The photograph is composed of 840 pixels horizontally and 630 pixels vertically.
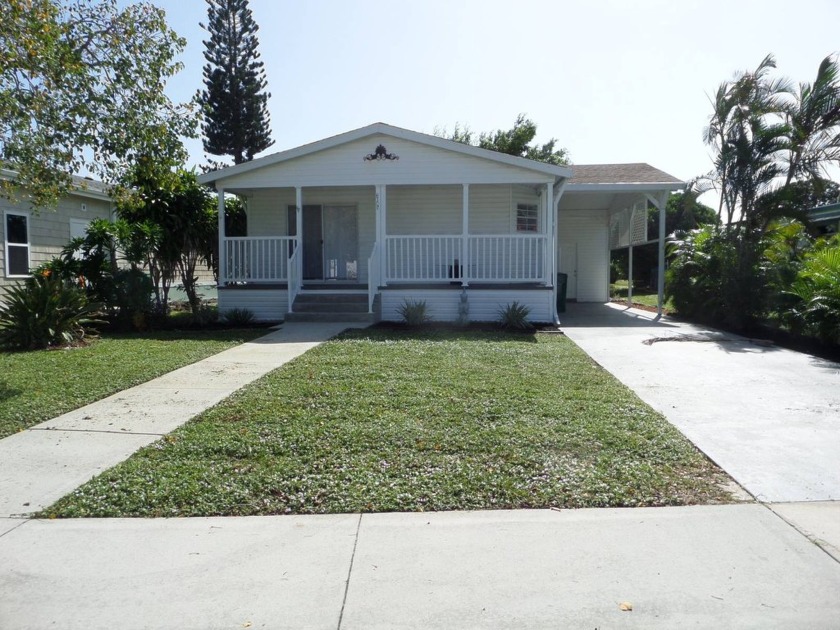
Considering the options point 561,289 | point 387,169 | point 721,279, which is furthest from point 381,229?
point 721,279

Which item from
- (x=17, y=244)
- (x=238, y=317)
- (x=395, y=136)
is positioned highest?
(x=395, y=136)

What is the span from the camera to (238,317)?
14.3 m

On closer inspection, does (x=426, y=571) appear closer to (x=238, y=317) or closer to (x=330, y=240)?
(x=238, y=317)

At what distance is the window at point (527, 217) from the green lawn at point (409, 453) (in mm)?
9729

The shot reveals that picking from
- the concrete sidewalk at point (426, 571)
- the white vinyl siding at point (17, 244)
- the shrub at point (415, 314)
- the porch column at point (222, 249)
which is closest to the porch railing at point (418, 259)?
the shrub at point (415, 314)

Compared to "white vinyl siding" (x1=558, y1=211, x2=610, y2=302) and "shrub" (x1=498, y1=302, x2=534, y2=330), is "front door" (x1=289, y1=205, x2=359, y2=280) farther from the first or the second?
"white vinyl siding" (x1=558, y1=211, x2=610, y2=302)

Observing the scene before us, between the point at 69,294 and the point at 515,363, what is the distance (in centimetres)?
772

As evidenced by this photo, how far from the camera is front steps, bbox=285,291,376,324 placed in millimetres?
13867

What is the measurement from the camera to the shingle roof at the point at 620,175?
16297 millimetres

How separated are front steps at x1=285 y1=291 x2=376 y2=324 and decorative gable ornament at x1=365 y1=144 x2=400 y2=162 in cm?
297

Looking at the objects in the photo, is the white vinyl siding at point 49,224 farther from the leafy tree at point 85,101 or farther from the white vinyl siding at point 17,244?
the leafy tree at point 85,101

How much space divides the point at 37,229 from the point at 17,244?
2.30 feet

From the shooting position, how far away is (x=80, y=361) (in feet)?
30.6

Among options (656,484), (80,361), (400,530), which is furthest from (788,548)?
(80,361)
